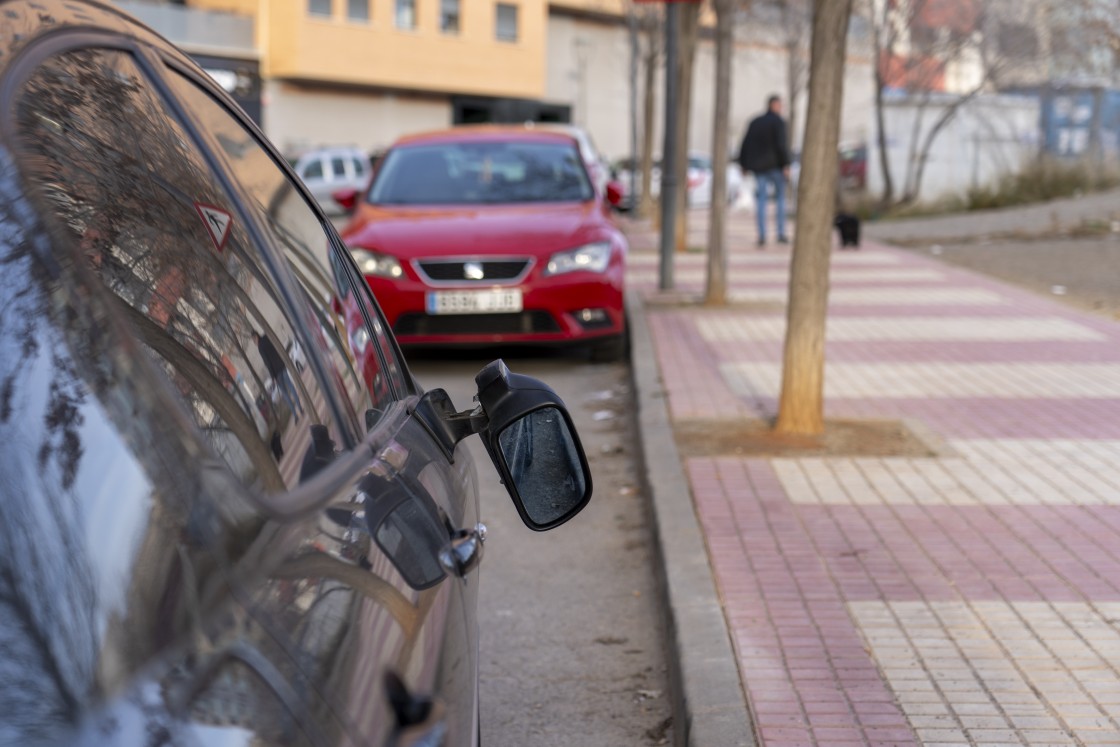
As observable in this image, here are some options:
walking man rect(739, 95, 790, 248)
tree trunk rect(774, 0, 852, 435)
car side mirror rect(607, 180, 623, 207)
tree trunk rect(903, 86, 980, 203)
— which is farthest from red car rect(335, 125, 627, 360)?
tree trunk rect(903, 86, 980, 203)

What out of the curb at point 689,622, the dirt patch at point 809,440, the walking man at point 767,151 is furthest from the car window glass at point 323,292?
the walking man at point 767,151

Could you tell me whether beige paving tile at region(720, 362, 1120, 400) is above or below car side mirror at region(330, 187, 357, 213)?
below

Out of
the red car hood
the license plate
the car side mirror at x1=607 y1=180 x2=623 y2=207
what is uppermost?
the car side mirror at x1=607 y1=180 x2=623 y2=207

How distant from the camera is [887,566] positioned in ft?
17.1

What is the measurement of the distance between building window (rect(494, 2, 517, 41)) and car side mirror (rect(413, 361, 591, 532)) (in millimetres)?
56038

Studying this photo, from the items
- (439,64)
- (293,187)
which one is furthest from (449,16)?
(293,187)

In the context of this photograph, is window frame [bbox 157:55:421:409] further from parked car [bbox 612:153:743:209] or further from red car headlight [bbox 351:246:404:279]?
parked car [bbox 612:153:743:209]

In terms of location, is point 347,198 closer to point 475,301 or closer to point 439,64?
point 475,301

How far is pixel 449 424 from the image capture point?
8.71 feet

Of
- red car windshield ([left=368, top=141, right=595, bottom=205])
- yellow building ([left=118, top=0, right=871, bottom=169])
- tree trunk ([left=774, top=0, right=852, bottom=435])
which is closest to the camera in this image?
tree trunk ([left=774, top=0, right=852, bottom=435])

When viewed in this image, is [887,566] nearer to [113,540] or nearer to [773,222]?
[113,540]

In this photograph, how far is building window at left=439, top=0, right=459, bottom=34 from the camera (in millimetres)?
54531

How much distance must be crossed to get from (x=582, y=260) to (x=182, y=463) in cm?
941

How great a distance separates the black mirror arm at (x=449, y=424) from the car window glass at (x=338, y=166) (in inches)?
1473
